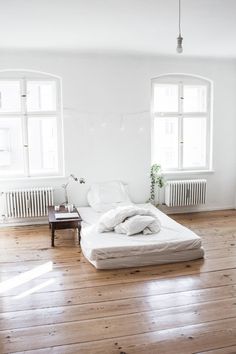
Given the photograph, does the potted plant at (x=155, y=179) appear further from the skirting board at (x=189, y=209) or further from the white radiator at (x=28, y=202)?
the white radiator at (x=28, y=202)

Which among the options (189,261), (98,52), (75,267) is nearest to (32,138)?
(98,52)

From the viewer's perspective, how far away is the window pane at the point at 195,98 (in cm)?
620

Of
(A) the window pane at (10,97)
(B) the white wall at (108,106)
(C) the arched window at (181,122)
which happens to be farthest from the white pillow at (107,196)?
(A) the window pane at (10,97)

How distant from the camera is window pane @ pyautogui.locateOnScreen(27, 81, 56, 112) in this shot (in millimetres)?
5547

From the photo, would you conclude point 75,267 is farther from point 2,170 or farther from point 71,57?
point 71,57

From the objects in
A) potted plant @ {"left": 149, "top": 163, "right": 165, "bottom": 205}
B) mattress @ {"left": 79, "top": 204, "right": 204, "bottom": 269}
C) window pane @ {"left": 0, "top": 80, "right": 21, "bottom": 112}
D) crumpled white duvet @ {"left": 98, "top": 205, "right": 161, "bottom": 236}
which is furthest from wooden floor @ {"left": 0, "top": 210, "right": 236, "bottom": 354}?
window pane @ {"left": 0, "top": 80, "right": 21, "bottom": 112}

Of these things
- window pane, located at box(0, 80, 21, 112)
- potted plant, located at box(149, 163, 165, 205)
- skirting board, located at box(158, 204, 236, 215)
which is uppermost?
window pane, located at box(0, 80, 21, 112)

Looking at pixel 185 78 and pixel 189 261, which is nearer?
pixel 189 261

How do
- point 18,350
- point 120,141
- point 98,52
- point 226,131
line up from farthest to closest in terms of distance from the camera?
point 226,131
point 120,141
point 98,52
point 18,350

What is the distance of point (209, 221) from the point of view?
224 inches

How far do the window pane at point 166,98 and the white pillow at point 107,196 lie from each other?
1.59m

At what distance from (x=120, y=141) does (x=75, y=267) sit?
2.63 metres

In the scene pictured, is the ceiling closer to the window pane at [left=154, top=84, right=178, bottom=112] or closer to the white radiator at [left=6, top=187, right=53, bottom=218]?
the window pane at [left=154, top=84, right=178, bottom=112]

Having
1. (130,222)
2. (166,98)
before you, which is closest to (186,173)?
(166,98)
